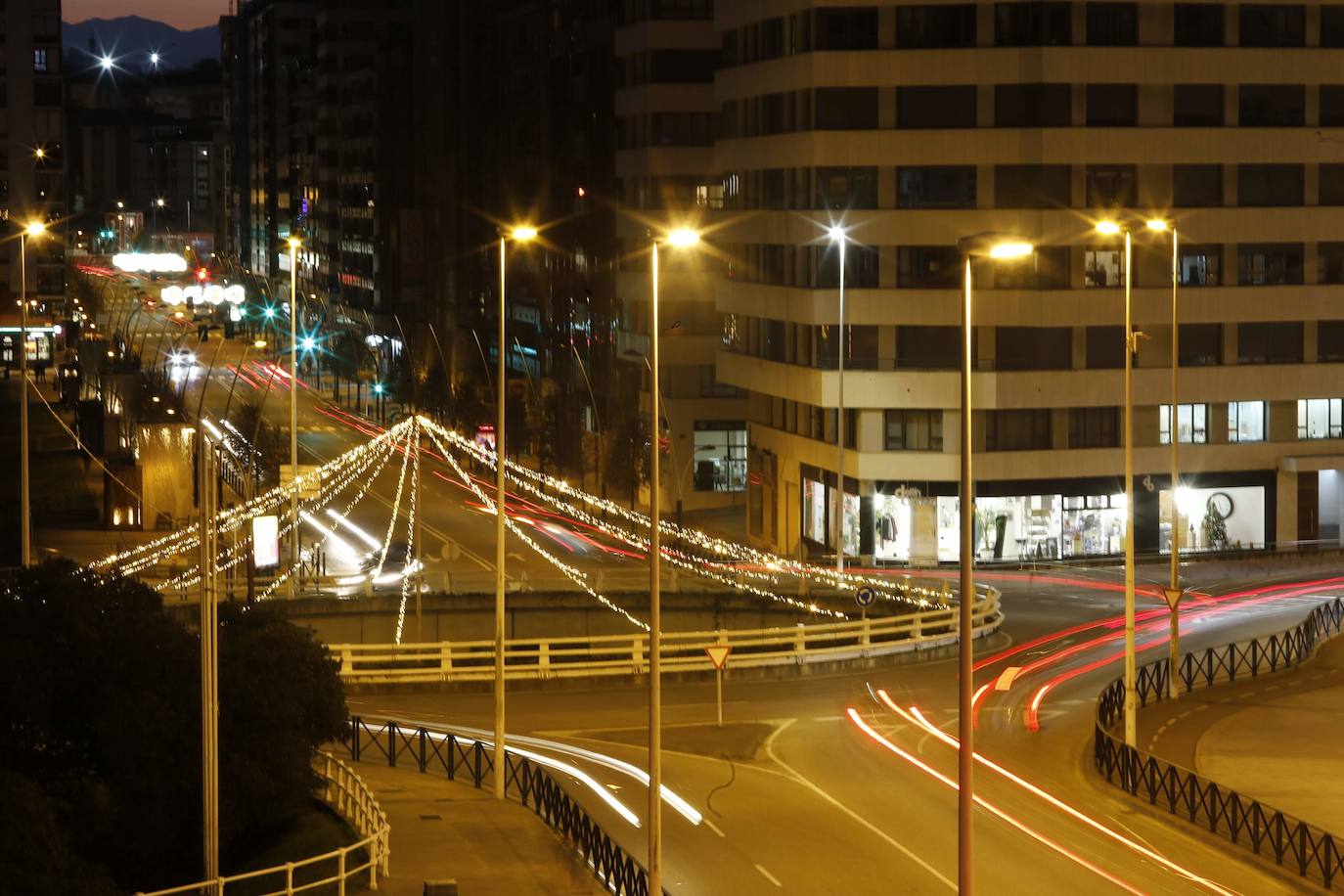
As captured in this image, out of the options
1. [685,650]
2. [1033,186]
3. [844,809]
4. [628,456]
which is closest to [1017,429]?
[1033,186]

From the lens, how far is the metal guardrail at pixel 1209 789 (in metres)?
29.0

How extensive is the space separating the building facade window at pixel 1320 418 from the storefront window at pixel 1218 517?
265cm

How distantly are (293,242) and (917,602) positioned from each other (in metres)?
18.2

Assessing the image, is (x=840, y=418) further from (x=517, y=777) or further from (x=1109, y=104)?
(x=517, y=777)

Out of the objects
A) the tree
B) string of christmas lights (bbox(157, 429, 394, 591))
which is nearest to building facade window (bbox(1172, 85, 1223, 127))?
the tree

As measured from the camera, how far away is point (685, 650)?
164ft

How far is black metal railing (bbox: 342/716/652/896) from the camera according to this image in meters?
27.5

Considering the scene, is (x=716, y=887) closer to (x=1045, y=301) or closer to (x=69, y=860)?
(x=69, y=860)

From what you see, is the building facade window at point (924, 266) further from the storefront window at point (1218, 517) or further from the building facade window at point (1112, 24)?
the storefront window at point (1218, 517)

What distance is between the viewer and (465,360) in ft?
444

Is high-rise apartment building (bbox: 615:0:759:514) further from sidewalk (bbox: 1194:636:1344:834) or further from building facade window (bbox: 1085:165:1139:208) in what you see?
sidewalk (bbox: 1194:636:1344:834)

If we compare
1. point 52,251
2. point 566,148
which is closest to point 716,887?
point 566,148

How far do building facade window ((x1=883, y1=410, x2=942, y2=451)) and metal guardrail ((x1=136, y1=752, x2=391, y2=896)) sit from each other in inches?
1559

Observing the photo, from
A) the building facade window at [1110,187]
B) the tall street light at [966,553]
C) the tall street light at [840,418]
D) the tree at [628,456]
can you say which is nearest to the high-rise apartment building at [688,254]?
the tree at [628,456]
